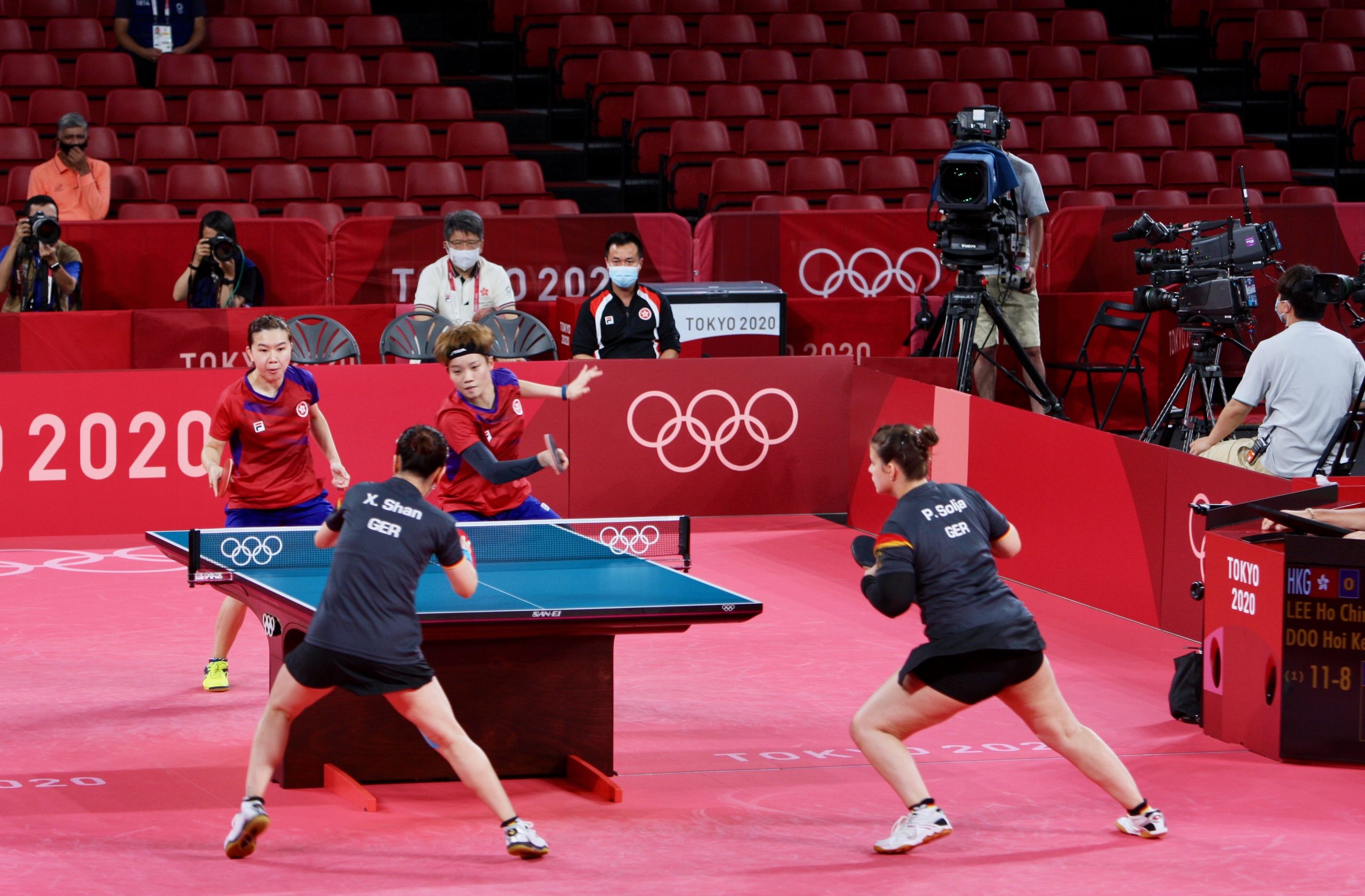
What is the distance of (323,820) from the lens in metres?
6.20

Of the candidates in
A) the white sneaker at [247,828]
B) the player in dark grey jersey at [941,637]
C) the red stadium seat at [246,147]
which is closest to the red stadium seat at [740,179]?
the red stadium seat at [246,147]

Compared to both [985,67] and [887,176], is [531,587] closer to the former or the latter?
[887,176]

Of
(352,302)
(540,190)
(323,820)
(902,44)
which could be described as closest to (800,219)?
(540,190)

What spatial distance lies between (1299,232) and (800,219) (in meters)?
3.85

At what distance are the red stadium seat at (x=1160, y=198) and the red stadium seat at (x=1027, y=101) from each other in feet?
5.99

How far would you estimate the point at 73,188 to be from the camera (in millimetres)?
13484

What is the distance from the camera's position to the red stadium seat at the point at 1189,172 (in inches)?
625

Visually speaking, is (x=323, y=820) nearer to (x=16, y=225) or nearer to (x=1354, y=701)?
(x=1354, y=701)

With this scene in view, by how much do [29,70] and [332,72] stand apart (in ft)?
8.22

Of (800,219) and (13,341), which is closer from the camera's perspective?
(13,341)

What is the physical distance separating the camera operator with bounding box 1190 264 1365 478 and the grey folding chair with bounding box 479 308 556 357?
480 cm

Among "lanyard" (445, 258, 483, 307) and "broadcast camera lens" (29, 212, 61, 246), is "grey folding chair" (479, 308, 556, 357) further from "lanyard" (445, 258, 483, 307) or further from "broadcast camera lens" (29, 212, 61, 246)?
"broadcast camera lens" (29, 212, 61, 246)

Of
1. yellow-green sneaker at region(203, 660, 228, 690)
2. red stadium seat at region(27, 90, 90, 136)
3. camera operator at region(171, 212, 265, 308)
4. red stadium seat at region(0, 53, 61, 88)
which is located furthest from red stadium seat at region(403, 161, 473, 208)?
yellow-green sneaker at region(203, 660, 228, 690)

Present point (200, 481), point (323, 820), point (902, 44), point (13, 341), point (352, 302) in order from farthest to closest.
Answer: point (902, 44)
point (352, 302)
point (13, 341)
point (200, 481)
point (323, 820)
